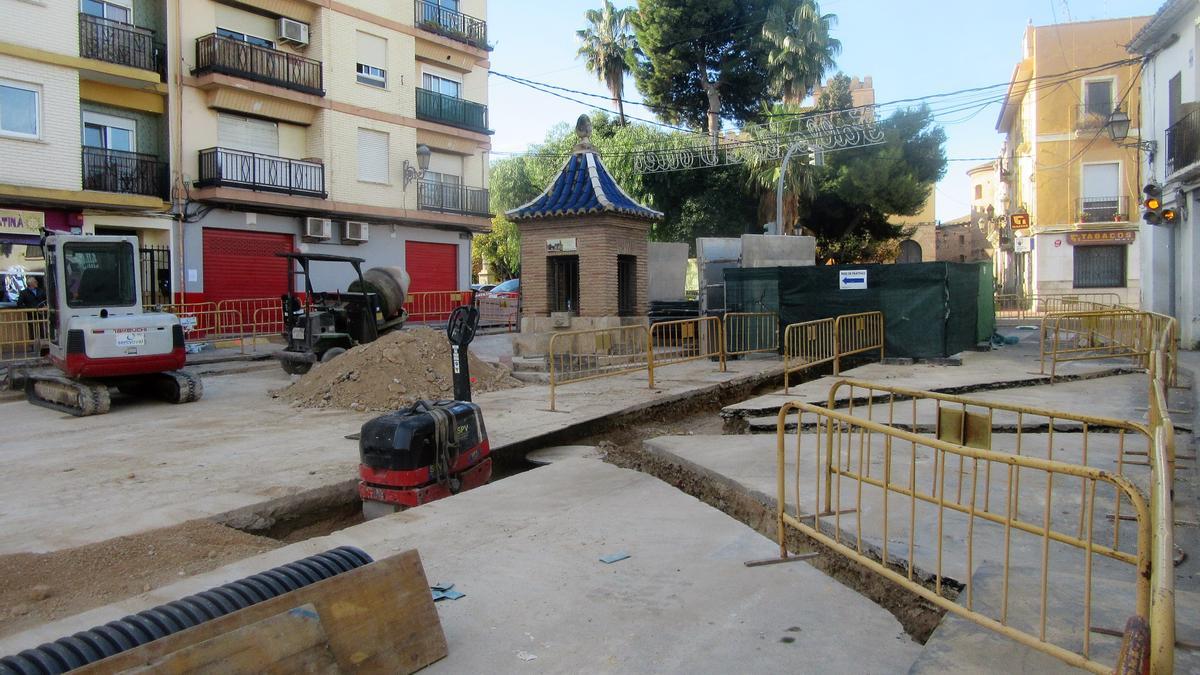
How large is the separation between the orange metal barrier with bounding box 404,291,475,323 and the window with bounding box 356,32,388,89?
22.1 ft

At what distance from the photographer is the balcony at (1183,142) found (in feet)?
54.6

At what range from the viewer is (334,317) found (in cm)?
1388

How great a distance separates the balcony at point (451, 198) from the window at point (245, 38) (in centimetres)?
596

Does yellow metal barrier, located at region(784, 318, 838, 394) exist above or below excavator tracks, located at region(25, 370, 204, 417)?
above

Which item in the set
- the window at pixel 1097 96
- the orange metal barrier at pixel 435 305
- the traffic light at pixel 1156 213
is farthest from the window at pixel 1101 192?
the orange metal barrier at pixel 435 305

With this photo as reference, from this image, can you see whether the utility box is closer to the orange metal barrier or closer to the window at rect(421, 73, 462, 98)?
the orange metal barrier

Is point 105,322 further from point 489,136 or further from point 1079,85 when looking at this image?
point 1079,85

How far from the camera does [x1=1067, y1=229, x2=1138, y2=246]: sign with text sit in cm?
3350

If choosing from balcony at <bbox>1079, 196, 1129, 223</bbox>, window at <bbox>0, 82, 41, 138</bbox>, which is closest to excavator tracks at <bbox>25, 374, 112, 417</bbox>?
window at <bbox>0, 82, 41, 138</bbox>

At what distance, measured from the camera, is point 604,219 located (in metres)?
15.3

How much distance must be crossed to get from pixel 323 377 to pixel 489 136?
19186mm

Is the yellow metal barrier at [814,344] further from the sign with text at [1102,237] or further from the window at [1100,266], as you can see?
the window at [1100,266]

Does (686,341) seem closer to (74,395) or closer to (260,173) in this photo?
(74,395)

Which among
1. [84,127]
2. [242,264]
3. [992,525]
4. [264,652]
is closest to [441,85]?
[242,264]
